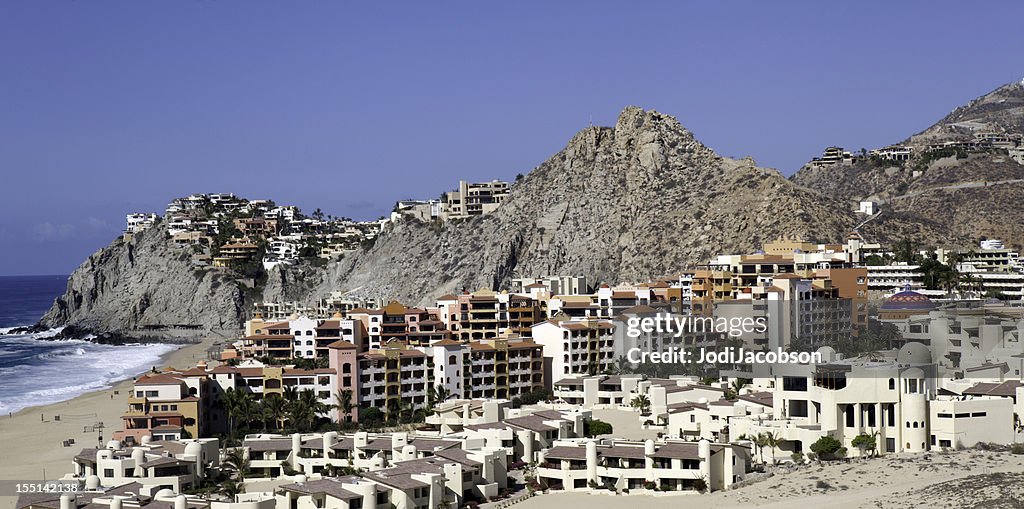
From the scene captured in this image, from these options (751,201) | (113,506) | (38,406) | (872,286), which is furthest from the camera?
(751,201)

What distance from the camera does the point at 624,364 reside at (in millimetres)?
74375

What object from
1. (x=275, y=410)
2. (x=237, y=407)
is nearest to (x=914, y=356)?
(x=275, y=410)

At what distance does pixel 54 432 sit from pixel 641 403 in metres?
30.4

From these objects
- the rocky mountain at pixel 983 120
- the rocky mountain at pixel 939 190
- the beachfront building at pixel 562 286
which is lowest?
the beachfront building at pixel 562 286

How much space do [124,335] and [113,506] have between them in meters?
101

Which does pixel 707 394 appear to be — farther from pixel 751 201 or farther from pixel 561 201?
pixel 561 201

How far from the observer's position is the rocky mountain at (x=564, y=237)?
114438 mm

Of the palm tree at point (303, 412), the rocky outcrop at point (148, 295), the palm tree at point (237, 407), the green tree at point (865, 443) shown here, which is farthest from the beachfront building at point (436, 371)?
the rocky outcrop at point (148, 295)

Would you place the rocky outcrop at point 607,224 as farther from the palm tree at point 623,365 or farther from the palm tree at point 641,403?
the palm tree at point 641,403

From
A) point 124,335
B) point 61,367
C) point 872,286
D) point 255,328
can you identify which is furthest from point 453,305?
point 124,335

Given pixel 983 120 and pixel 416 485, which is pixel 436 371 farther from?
pixel 983 120

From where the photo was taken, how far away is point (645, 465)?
43875 millimetres

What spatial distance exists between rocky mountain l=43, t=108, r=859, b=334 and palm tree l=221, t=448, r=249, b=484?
64.3 meters

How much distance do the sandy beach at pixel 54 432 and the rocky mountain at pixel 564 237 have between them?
153ft
